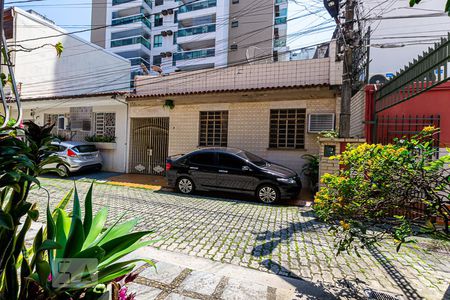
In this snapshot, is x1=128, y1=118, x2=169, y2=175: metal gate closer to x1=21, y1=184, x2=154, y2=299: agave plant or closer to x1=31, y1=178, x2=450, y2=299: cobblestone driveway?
x1=31, y1=178, x2=450, y2=299: cobblestone driveway

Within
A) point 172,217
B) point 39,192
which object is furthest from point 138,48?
point 172,217

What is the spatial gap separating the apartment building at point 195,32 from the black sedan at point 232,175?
25056mm

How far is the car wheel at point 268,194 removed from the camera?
721cm

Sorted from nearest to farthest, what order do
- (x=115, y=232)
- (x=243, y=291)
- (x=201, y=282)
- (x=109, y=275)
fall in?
(x=109, y=275) < (x=115, y=232) < (x=243, y=291) < (x=201, y=282)

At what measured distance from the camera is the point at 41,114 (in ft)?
45.9

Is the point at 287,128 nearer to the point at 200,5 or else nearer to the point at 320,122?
the point at 320,122

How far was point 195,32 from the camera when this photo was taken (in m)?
33.6

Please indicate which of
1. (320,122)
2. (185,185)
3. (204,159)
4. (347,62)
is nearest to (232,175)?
(204,159)

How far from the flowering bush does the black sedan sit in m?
4.12

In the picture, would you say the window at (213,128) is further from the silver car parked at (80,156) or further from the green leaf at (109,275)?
the green leaf at (109,275)

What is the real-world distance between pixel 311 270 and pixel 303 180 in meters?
6.20

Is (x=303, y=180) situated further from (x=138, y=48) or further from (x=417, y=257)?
(x=138, y=48)

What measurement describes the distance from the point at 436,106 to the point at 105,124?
13516 millimetres

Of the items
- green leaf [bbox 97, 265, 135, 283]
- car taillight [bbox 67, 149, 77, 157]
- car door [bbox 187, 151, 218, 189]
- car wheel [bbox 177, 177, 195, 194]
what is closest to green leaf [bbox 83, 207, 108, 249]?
green leaf [bbox 97, 265, 135, 283]
